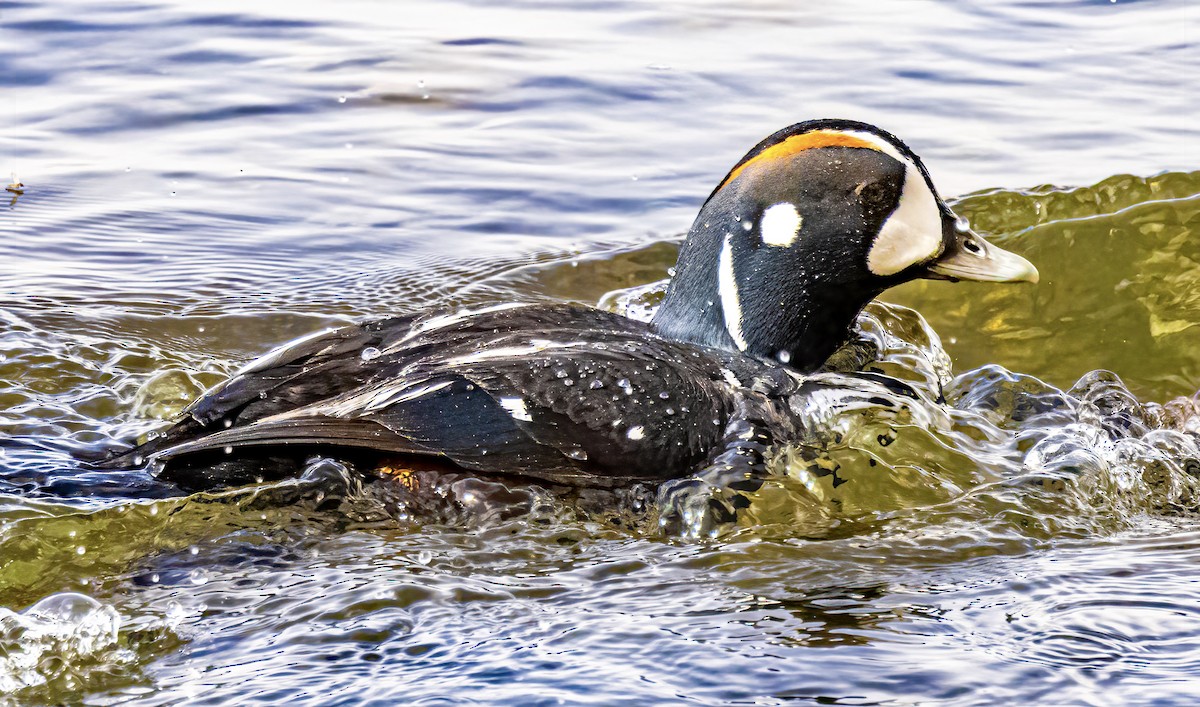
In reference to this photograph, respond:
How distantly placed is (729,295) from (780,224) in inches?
13.2

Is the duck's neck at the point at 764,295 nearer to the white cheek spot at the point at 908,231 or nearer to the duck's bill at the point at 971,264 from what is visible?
the white cheek spot at the point at 908,231

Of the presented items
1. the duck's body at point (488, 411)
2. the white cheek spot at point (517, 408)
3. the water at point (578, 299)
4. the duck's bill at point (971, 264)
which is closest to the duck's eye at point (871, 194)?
the duck's bill at point (971, 264)

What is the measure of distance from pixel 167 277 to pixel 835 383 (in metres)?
3.79

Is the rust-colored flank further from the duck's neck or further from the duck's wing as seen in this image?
the duck's wing

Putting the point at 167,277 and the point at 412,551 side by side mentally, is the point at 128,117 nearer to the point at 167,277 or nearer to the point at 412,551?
the point at 167,277

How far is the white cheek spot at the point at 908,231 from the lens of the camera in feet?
17.7

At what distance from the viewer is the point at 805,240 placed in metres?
5.38

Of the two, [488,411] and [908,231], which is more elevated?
[908,231]

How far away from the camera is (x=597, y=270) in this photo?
25.8 feet

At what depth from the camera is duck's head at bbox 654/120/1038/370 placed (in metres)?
5.38

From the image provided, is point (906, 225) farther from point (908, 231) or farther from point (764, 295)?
point (764, 295)

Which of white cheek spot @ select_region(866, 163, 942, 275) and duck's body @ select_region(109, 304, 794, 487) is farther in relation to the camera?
white cheek spot @ select_region(866, 163, 942, 275)

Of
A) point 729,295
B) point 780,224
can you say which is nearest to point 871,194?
point 780,224

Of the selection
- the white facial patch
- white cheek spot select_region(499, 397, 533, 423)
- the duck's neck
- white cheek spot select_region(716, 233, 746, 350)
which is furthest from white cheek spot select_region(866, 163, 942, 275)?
white cheek spot select_region(499, 397, 533, 423)
